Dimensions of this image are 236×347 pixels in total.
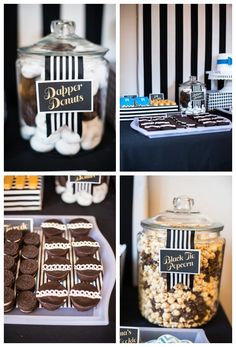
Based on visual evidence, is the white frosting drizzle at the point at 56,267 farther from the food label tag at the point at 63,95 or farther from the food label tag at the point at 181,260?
the food label tag at the point at 63,95

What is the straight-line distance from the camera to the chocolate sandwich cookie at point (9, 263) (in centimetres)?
116

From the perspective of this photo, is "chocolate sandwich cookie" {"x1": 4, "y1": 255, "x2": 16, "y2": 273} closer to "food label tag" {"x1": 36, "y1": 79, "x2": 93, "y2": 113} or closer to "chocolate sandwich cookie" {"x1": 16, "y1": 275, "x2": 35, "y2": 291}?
"chocolate sandwich cookie" {"x1": 16, "y1": 275, "x2": 35, "y2": 291}

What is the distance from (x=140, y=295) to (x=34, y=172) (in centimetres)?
42

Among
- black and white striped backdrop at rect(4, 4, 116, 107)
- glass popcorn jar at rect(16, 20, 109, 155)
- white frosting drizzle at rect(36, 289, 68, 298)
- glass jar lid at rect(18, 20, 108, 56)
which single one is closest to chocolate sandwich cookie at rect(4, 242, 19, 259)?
white frosting drizzle at rect(36, 289, 68, 298)

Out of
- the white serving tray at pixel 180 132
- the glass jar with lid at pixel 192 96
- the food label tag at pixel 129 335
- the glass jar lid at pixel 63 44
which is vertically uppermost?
the glass jar lid at pixel 63 44

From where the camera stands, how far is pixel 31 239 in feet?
3.97

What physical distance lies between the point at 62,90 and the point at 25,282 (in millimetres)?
467

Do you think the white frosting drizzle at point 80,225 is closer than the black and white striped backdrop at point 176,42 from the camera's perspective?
No

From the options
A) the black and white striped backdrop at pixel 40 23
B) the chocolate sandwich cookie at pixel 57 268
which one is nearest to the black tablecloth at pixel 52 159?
the black and white striped backdrop at pixel 40 23

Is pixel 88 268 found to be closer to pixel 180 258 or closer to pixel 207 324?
pixel 180 258

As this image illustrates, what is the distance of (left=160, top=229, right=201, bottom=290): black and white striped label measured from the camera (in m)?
1.17

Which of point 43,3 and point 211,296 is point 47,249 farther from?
point 43,3

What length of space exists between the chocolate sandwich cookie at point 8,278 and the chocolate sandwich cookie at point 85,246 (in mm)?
168

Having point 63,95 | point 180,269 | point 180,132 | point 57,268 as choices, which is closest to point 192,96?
point 180,132
